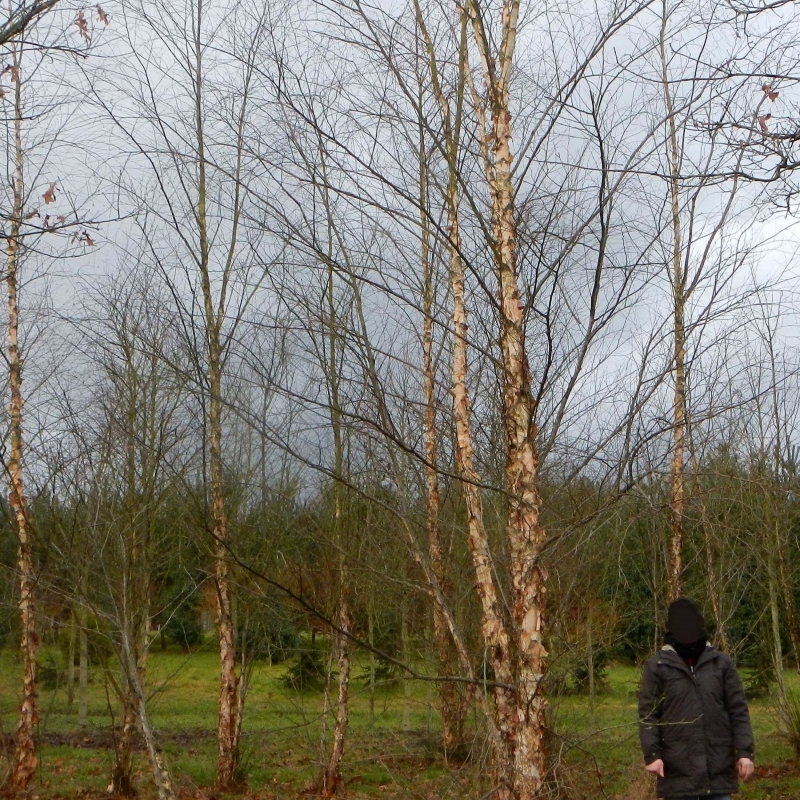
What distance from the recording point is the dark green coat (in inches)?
193

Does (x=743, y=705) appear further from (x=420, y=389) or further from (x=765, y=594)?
(x=765, y=594)

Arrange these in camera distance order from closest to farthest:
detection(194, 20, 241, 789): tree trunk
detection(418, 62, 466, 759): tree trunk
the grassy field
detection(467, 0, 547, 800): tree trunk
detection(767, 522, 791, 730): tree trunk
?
detection(467, 0, 547, 800): tree trunk, detection(418, 62, 466, 759): tree trunk, the grassy field, detection(194, 20, 241, 789): tree trunk, detection(767, 522, 791, 730): tree trunk

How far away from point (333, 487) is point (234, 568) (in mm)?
1672

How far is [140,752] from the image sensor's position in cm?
1500

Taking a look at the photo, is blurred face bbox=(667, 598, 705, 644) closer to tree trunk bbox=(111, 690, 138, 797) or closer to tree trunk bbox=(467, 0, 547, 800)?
tree trunk bbox=(467, 0, 547, 800)

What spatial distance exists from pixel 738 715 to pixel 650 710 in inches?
19.5

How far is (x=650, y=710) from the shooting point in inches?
194

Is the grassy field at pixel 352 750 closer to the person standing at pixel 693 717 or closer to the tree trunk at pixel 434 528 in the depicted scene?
the tree trunk at pixel 434 528

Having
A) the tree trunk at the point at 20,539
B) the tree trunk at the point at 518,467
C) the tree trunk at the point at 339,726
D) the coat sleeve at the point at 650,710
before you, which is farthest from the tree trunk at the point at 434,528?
the tree trunk at the point at 20,539

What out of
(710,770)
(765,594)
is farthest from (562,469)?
(765,594)

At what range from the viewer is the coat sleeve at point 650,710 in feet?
16.1

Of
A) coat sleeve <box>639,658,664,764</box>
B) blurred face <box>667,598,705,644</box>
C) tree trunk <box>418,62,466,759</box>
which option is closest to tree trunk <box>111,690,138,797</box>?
tree trunk <box>418,62,466,759</box>

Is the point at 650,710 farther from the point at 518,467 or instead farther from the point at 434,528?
the point at 434,528

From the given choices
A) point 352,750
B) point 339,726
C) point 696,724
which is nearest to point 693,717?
point 696,724
